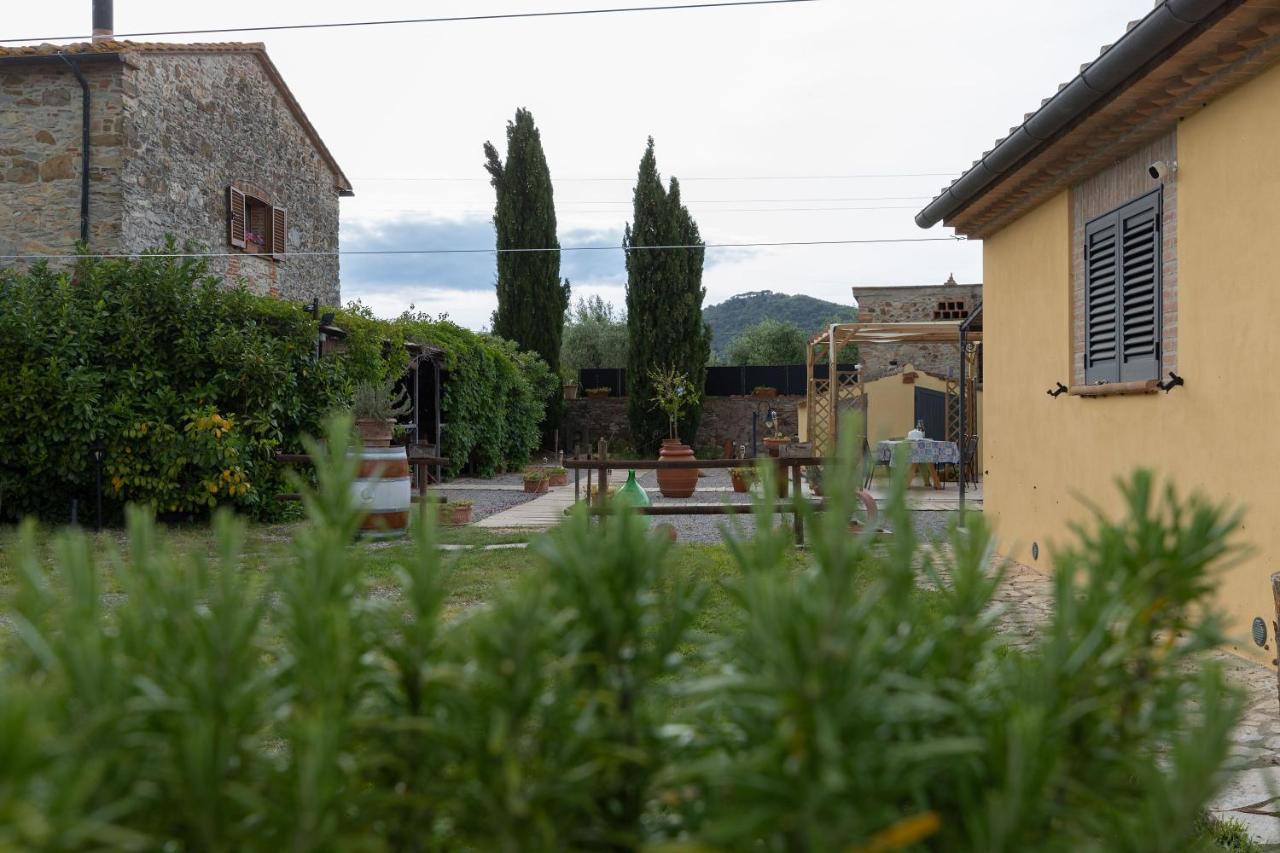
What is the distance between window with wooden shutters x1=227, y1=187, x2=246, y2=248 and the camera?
48.9ft

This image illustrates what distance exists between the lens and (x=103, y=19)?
13.8 m

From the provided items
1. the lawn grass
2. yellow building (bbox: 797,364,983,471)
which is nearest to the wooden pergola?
yellow building (bbox: 797,364,983,471)

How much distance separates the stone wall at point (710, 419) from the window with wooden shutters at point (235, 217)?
431 inches

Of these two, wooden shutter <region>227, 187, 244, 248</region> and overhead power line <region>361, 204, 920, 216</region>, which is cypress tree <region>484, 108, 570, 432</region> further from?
wooden shutter <region>227, 187, 244, 248</region>

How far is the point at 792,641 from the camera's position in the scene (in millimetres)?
577

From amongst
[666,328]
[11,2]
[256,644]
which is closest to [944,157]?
[666,328]

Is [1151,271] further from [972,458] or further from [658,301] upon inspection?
[658,301]

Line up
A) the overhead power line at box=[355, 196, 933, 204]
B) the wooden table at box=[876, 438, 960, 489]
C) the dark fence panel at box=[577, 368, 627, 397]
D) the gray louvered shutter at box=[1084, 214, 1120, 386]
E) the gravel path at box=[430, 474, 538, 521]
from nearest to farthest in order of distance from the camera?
the gray louvered shutter at box=[1084, 214, 1120, 386]
the gravel path at box=[430, 474, 538, 521]
the wooden table at box=[876, 438, 960, 489]
the overhead power line at box=[355, 196, 933, 204]
the dark fence panel at box=[577, 368, 627, 397]

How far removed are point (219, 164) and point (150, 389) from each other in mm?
6061

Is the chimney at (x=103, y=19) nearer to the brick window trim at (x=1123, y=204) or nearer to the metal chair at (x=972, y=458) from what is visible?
the brick window trim at (x=1123, y=204)

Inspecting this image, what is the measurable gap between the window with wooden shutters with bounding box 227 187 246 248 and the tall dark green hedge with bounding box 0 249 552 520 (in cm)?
465

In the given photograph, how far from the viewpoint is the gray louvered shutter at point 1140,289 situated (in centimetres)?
573

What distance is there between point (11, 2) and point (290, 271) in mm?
5191

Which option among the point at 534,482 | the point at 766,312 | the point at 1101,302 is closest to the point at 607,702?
the point at 1101,302
